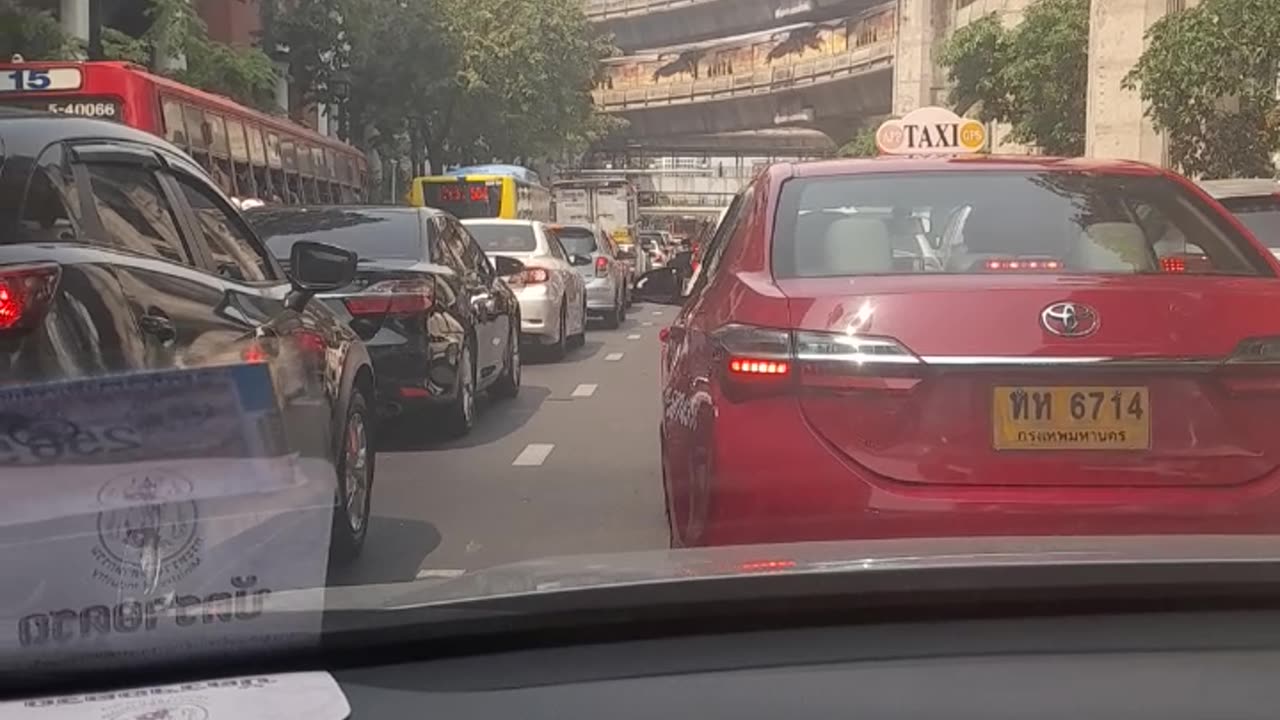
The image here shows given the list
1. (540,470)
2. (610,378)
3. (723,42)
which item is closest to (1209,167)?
(610,378)

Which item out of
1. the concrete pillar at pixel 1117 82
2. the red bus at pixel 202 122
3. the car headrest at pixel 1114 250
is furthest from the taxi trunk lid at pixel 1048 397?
the concrete pillar at pixel 1117 82

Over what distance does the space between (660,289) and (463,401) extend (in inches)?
95.0

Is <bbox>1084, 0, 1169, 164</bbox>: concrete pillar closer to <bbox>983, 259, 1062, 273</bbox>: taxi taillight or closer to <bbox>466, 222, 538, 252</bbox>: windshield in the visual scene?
<bbox>466, 222, 538, 252</bbox>: windshield

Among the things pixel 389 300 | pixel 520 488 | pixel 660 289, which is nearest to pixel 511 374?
pixel 389 300

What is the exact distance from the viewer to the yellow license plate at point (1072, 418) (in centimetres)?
409

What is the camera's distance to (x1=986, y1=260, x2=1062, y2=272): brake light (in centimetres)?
447

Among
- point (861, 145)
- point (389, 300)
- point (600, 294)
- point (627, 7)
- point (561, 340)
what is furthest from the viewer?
point (627, 7)

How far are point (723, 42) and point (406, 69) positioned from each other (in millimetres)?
25952

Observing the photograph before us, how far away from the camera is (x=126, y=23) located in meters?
25.8

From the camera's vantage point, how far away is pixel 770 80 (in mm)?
56250

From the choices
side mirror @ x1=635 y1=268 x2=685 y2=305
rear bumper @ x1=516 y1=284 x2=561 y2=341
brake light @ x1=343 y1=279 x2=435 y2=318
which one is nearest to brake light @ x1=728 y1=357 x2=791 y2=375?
side mirror @ x1=635 y1=268 x2=685 y2=305

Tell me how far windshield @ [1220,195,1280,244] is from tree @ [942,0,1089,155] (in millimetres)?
19770

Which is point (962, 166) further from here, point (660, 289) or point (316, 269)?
point (660, 289)

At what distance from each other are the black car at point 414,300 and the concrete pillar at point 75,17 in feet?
45.5
